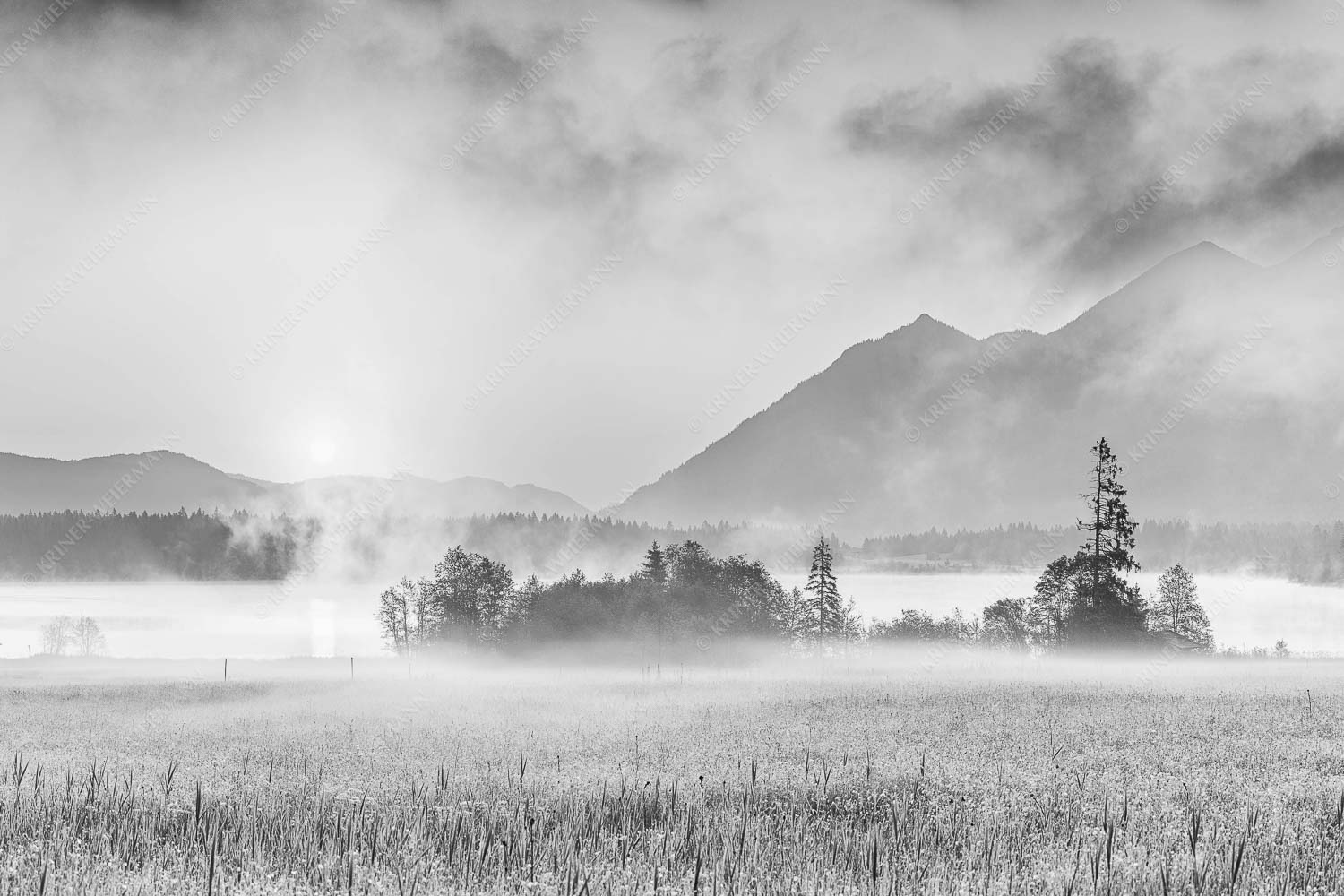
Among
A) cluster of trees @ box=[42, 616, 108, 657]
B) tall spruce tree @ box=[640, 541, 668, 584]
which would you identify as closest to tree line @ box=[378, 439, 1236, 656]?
tall spruce tree @ box=[640, 541, 668, 584]

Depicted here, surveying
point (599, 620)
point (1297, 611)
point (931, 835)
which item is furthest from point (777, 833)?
point (1297, 611)

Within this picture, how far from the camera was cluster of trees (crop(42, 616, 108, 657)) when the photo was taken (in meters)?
176

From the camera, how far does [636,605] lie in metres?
101

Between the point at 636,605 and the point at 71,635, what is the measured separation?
453ft

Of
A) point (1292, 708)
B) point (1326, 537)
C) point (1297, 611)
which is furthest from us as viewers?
point (1326, 537)

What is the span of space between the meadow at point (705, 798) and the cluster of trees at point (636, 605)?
61661 millimetres

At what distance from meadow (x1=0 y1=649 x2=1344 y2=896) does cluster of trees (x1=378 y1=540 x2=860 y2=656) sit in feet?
202

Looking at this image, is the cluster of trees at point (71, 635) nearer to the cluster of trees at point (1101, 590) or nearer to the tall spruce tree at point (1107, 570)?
the cluster of trees at point (1101, 590)

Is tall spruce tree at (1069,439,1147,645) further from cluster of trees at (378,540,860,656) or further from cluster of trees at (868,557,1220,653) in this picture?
cluster of trees at (378,540,860,656)

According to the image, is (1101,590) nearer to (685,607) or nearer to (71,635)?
(685,607)

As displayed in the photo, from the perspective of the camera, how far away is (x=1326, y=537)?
7185 inches

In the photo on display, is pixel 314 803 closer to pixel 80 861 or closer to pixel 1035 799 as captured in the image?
pixel 80 861

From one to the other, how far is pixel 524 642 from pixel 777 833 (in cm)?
9707

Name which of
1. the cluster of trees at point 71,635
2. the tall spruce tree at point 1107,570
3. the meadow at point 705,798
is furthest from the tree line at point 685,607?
the cluster of trees at point 71,635
